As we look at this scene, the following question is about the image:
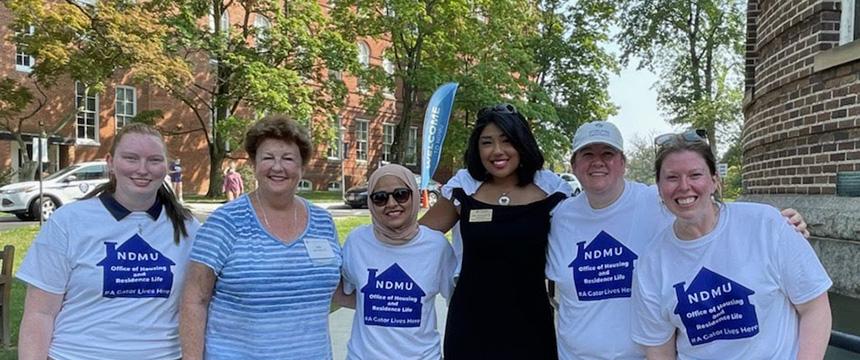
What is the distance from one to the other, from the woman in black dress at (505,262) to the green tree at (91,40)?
59.5 ft

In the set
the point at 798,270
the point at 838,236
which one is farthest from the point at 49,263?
the point at 838,236

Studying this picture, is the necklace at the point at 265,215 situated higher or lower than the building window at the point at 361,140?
lower

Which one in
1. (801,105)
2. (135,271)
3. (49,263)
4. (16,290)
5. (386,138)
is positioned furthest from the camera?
(386,138)

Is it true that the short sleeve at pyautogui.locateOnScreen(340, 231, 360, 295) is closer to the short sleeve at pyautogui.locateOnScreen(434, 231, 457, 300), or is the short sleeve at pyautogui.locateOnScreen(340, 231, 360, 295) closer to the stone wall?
the short sleeve at pyautogui.locateOnScreen(434, 231, 457, 300)

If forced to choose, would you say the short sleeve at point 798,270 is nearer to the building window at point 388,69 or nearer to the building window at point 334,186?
the building window at point 388,69

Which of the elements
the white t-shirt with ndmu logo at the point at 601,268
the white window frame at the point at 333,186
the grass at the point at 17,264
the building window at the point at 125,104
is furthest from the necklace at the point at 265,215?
the white window frame at the point at 333,186

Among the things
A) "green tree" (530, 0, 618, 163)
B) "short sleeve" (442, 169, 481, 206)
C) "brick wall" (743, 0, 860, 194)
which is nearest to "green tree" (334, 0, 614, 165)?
"green tree" (530, 0, 618, 163)

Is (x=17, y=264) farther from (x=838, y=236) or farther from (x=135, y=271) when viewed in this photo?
(x=838, y=236)

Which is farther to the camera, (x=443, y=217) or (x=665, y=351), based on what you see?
(x=443, y=217)

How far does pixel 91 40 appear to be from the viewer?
1848 cm

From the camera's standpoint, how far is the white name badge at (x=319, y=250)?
8.39ft

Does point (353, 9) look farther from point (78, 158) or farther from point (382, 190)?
point (382, 190)

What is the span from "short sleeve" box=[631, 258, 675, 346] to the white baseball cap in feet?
1.94

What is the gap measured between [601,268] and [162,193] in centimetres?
183
